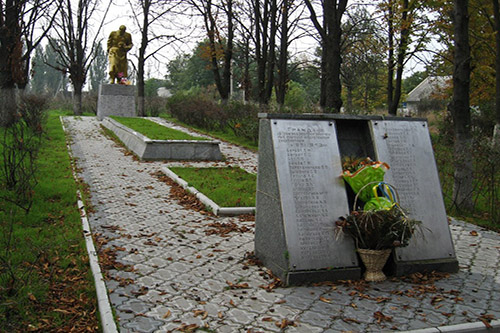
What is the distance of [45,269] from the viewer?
493cm

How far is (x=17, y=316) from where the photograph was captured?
12.9 feet

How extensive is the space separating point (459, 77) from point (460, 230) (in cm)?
269

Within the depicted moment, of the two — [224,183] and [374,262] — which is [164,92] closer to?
[224,183]

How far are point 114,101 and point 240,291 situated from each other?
21989 mm

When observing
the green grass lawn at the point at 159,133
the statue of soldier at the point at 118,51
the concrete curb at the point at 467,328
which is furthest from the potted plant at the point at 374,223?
the statue of soldier at the point at 118,51

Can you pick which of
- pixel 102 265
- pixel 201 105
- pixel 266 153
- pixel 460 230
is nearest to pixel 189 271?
pixel 102 265

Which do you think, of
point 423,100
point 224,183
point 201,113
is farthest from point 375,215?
point 423,100

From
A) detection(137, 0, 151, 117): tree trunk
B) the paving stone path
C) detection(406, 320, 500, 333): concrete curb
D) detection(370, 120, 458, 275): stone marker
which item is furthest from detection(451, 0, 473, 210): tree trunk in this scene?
detection(137, 0, 151, 117): tree trunk

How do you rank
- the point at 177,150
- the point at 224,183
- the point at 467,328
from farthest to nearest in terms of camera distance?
the point at 177,150 → the point at 224,183 → the point at 467,328

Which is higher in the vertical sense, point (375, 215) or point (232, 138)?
point (375, 215)

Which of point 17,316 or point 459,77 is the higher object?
point 459,77

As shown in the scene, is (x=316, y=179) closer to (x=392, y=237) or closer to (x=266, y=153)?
(x=266, y=153)

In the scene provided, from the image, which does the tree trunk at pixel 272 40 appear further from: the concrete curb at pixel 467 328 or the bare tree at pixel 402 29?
the concrete curb at pixel 467 328

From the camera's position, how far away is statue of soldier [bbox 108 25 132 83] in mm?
25469
